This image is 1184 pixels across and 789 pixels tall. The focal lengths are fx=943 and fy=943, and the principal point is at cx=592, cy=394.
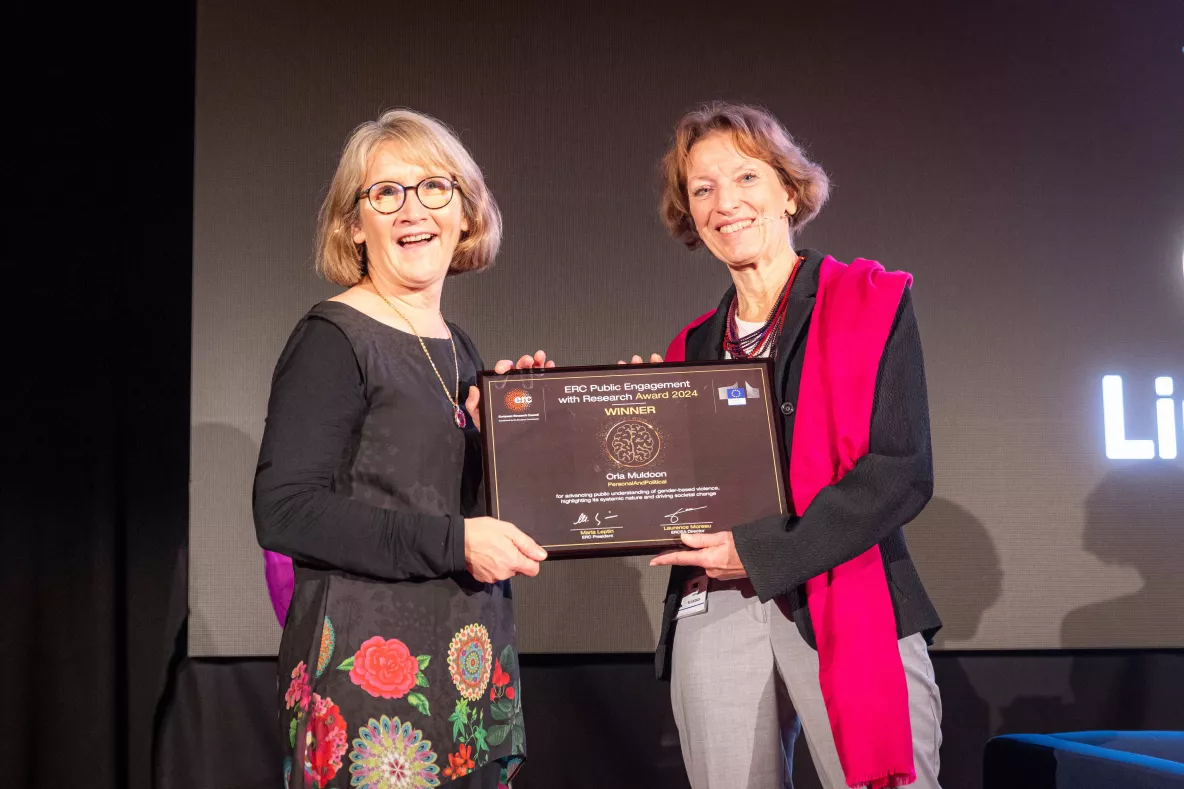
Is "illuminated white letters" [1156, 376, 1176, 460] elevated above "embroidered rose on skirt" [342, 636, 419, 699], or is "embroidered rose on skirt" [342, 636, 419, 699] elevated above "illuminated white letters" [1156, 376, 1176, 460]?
"illuminated white letters" [1156, 376, 1176, 460]

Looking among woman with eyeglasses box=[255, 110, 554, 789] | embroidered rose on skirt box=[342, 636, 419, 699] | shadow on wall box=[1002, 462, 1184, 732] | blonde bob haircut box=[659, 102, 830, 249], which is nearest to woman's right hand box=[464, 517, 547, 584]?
woman with eyeglasses box=[255, 110, 554, 789]

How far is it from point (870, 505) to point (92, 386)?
8.16ft

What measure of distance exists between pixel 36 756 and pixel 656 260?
246cm

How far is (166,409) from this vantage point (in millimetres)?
3090

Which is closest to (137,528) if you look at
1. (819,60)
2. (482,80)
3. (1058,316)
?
(482,80)

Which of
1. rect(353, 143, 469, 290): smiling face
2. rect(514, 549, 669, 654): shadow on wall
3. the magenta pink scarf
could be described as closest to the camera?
the magenta pink scarf

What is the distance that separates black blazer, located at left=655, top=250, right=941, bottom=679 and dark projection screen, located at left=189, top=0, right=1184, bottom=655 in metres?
1.45

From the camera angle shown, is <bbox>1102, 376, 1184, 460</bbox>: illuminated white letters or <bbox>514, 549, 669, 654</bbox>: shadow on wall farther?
<bbox>1102, 376, 1184, 460</bbox>: illuminated white letters

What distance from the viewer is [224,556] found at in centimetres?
298

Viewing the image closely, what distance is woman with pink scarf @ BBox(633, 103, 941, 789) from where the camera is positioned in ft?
5.02

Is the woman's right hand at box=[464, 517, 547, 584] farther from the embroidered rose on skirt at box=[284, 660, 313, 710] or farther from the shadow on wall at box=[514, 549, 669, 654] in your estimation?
the shadow on wall at box=[514, 549, 669, 654]

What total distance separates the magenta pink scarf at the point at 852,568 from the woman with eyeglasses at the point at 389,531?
50 cm

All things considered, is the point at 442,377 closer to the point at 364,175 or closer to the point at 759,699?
the point at 364,175

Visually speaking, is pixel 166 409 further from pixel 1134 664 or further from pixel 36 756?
pixel 1134 664
